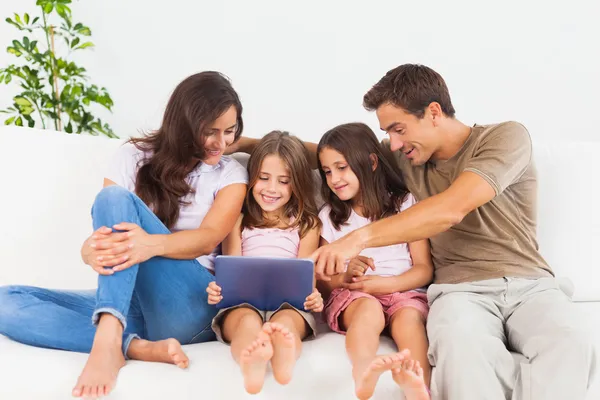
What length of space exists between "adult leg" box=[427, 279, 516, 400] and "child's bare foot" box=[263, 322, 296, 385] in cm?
34

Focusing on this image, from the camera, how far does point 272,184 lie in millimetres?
2047

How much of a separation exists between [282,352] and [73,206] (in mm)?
1021

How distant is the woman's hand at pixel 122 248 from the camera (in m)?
1.56

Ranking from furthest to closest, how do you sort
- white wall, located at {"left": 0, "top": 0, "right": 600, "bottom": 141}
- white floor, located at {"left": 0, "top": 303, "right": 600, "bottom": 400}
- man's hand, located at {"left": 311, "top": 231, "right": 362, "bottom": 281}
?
white wall, located at {"left": 0, "top": 0, "right": 600, "bottom": 141} → man's hand, located at {"left": 311, "top": 231, "right": 362, "bottom": 281} → white floor, located at {"left": 0, "top": 303, "right": 600, "bottom": 400}

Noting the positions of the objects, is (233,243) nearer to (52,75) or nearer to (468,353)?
(468,353)

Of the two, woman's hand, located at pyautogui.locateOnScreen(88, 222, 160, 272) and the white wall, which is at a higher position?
the white wall

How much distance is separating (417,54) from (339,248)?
5.60 feet

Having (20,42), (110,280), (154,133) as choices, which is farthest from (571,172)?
(20,42)

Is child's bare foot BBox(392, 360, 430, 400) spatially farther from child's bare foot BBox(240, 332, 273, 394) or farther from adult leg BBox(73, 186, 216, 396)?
adult leg BBox(73, 186, 216, 396)

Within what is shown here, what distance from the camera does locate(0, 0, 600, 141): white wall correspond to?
9.88 ft

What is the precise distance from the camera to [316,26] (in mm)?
3072

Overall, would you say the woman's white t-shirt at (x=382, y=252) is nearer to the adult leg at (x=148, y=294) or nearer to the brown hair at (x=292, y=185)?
the brown hair at (x=292, y=185)

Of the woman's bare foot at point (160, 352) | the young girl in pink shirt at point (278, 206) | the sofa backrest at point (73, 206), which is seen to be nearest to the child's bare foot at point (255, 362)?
the woman's bare foot at point (160, 352)

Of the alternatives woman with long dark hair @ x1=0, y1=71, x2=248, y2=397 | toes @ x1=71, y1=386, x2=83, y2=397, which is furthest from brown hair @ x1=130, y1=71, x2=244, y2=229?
toes @ x1=71, y1=386, x2=83, y2=397
